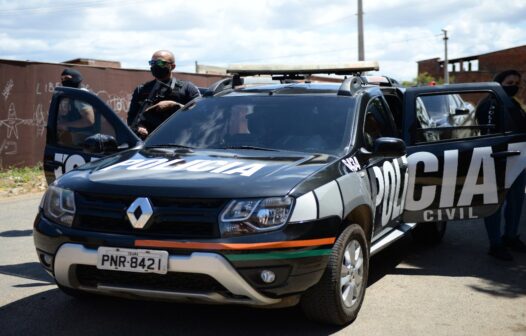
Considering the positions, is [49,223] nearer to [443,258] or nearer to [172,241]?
[172,241]

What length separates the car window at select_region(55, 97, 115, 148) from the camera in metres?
5.68

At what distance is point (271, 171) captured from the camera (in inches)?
158

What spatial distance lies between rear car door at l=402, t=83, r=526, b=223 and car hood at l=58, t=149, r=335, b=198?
1563 millimetres

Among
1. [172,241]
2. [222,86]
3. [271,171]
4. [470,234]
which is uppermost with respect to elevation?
[222,86]

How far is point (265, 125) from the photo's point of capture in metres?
4.96

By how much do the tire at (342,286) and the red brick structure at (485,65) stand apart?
48265 mm

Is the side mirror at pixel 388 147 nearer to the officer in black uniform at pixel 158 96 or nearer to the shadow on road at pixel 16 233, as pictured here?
the officer in black uniform at pixel 158 96

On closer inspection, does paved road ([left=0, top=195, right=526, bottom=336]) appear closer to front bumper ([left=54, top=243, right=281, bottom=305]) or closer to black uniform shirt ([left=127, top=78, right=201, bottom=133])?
front bumper ([left=54, top=243, right=281, bottom=305])

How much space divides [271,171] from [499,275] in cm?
265

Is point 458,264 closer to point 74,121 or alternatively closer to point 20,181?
point 74,121

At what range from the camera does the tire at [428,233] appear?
271 inches

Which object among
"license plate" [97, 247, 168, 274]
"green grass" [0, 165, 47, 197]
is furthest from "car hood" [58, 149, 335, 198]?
"green grass" [0, 165, 47, 197]

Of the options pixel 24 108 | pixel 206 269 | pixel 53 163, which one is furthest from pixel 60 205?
pixel 24 108

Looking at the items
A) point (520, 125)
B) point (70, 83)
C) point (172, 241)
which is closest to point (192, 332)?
point (172, 241)
